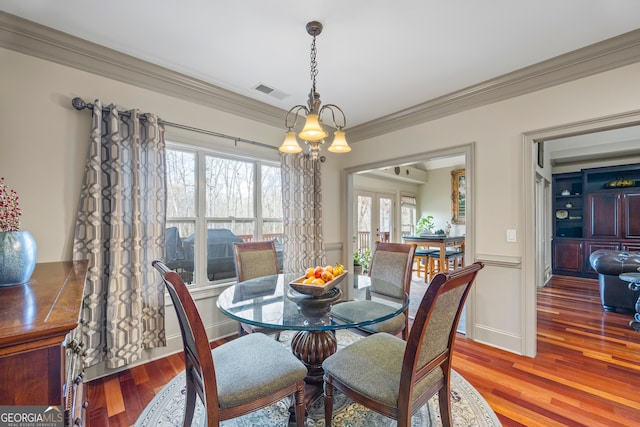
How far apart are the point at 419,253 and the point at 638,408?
12.9 ft

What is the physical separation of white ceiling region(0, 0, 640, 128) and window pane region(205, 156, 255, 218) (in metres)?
0.88

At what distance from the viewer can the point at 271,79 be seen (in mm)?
2740

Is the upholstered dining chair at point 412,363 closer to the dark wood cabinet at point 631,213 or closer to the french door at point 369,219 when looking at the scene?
the french door at point 369,219

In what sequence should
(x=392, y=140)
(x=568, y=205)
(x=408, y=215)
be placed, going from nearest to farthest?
(x=392, y=140) → (x=568, y=205) → (x=408, y=215)

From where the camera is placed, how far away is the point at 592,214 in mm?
5785

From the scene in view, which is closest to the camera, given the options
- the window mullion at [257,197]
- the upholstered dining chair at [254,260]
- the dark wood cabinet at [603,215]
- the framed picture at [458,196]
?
the upholstered dining chair at [254,260]

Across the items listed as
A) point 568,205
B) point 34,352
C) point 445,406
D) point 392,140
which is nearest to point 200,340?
point 34,352

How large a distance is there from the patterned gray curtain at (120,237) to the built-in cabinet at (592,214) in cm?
762

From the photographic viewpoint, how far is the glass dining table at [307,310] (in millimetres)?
1578

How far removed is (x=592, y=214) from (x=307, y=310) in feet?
22.9

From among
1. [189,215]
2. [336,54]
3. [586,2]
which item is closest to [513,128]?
[586,2]

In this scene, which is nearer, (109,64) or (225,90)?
(109,64)

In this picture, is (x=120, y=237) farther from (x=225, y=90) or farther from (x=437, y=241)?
(x=437, y=241)

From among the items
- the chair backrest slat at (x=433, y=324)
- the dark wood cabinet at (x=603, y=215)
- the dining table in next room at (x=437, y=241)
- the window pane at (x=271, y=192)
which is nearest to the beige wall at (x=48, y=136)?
the window pane at (x=271, y=192)
